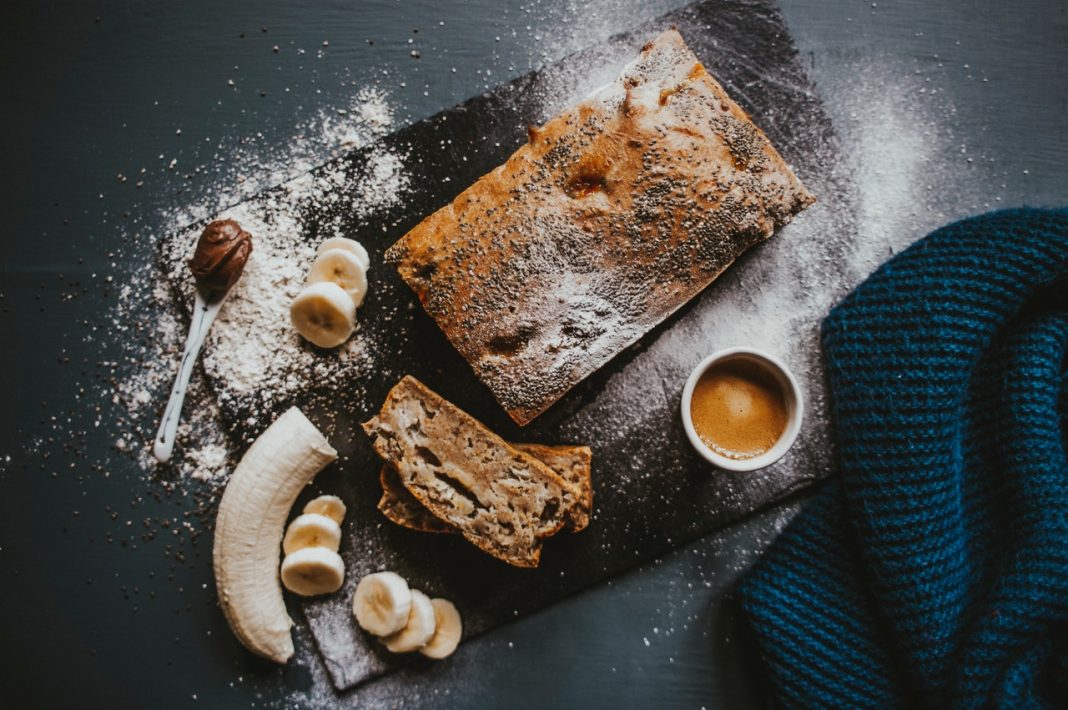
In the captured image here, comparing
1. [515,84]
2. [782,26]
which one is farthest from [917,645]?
[515,84]

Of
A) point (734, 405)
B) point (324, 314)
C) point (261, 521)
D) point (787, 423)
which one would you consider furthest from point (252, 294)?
point (787, 423)

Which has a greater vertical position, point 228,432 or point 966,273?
point 966,273

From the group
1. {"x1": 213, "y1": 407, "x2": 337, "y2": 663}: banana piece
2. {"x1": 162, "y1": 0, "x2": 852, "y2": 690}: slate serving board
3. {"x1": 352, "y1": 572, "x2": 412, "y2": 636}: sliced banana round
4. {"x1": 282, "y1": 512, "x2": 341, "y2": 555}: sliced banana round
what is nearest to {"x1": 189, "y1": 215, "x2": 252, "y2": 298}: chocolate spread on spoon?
{"x1": 162, "y1": 0, "x2": 852, "y2": 690}: slate serving board

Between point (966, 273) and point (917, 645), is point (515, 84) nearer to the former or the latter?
point (966, 273)

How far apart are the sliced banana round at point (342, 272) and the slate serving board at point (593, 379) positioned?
0.08 m

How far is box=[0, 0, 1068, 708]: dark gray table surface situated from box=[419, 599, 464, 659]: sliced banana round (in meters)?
0.08

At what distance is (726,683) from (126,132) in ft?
9.28

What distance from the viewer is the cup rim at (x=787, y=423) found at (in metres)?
2.21

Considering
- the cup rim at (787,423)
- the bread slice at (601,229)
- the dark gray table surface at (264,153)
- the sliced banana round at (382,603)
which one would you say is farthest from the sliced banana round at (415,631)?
the cup rim at (787,423)

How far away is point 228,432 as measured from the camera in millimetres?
2430

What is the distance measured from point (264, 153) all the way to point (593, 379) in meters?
1.40

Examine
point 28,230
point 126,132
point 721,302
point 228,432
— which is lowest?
point 228,432

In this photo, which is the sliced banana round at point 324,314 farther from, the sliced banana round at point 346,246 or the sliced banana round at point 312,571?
the sliced banana round at point 312,571

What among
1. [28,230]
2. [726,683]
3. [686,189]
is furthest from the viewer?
[28,230]
